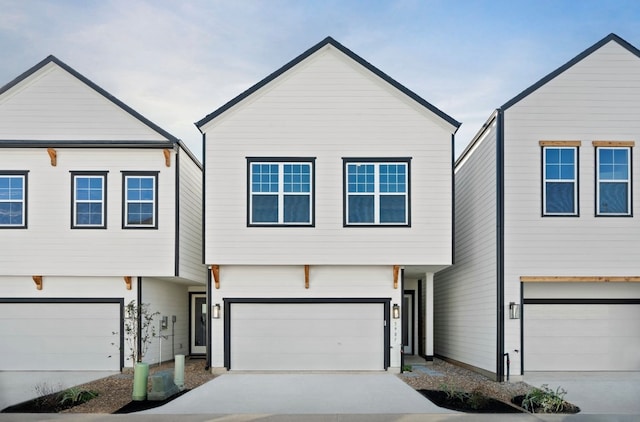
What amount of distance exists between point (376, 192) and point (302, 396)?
6015mm

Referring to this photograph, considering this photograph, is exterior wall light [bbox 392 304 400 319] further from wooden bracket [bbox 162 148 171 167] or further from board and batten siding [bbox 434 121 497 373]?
wooden bracket [bbox 162 148 171 167]

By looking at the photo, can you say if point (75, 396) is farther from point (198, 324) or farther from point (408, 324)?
point (408, 324)

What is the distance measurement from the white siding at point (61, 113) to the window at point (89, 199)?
3.62 feet

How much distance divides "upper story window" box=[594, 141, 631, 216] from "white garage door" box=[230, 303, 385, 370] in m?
6.32

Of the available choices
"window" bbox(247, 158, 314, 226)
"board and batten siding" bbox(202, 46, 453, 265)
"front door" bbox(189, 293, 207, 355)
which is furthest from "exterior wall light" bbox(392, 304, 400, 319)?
"front door" bbox(189, 293, 207, 355)

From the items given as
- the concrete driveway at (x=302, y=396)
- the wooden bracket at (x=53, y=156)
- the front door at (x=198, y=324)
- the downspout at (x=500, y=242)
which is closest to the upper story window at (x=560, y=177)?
the downspout at (x=500, y=242)

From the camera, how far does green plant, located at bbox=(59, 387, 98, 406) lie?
38.9ft

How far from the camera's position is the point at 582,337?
16094mm

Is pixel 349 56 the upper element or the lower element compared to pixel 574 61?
upper

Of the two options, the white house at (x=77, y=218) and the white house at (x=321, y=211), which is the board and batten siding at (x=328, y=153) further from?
the white house at (x=77, y=218)

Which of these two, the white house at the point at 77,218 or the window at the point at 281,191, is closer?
the window at the point at 281,191

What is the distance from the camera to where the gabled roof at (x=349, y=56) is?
53.8 feet

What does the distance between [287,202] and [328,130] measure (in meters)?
2.22

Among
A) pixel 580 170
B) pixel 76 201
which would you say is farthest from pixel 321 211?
pixel 76 201
